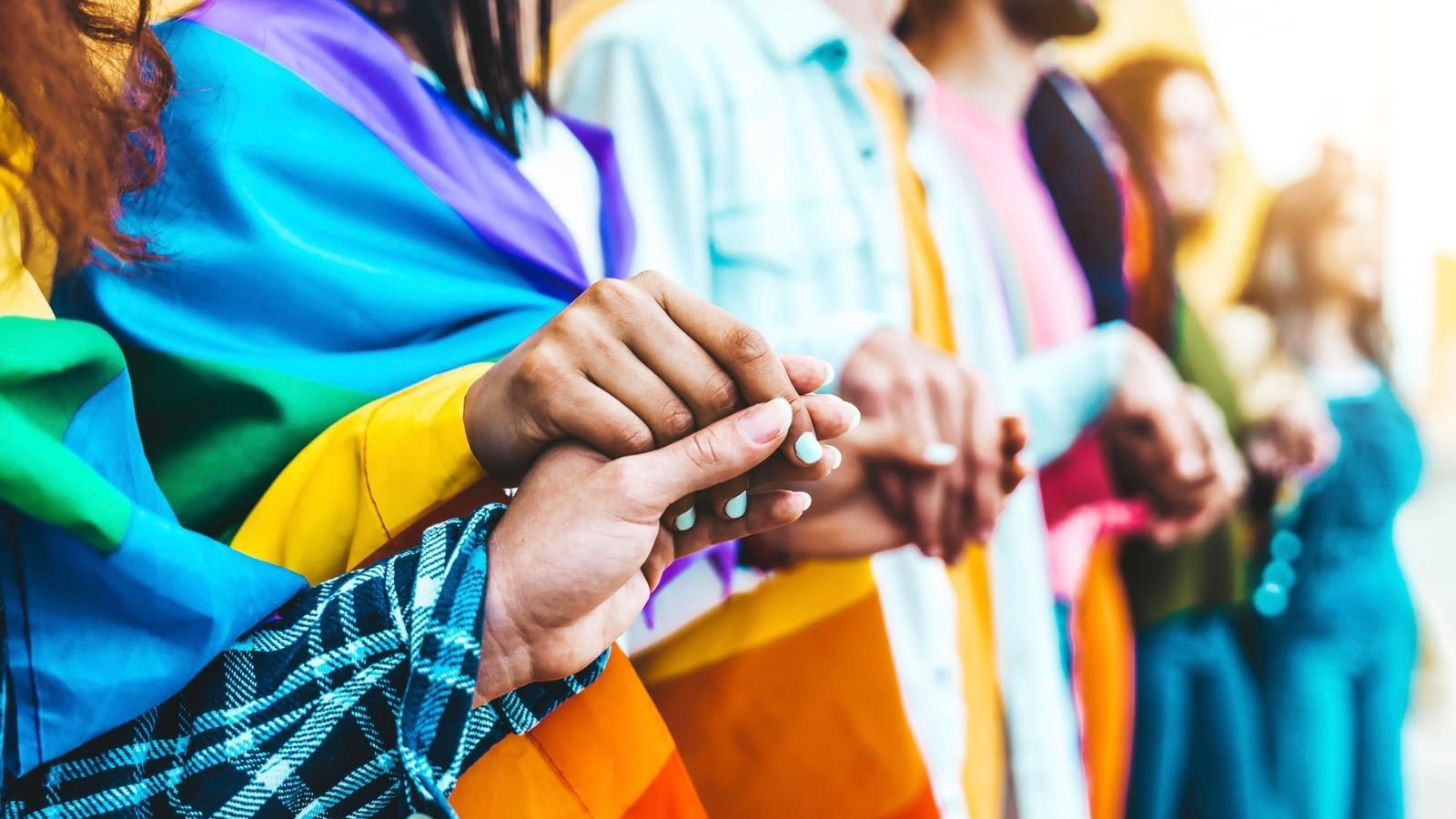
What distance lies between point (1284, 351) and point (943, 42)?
56 centimetres

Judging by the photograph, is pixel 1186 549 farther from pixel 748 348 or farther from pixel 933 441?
pixel 748 348

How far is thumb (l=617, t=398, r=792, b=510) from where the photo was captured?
22.0 inches

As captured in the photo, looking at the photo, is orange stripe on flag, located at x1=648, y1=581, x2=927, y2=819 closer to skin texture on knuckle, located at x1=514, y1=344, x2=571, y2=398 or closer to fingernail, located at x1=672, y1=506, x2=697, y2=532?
fingernail, located at x1=672, y1=506, x2=697, y2=532

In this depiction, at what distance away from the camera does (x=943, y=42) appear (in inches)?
44.1

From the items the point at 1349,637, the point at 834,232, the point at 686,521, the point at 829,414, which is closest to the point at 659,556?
the point at 686,521

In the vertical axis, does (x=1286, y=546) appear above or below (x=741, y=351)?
below

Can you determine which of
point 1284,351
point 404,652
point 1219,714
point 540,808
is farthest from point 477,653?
point 1284,351

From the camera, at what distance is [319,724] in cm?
53

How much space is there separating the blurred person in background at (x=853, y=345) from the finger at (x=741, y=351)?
32cm

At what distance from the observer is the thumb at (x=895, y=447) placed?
0.91 metres

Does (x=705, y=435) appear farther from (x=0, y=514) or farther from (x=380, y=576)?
(x=0, y=514)

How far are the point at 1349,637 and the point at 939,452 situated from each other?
26.5 inches

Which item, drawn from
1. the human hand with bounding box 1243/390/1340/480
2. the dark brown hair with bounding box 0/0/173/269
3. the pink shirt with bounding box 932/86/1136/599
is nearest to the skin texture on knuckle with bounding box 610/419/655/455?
the dark brown hair with bounding box 0/0/173/269

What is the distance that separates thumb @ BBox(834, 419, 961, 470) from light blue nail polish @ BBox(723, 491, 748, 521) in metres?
0.29
